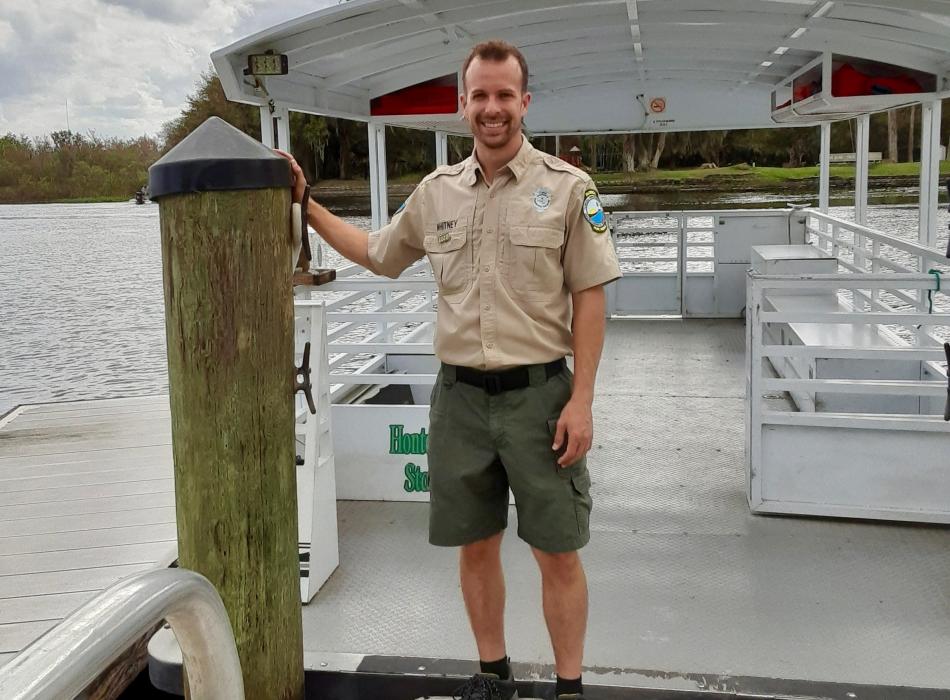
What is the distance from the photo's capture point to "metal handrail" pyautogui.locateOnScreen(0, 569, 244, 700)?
0.93 m

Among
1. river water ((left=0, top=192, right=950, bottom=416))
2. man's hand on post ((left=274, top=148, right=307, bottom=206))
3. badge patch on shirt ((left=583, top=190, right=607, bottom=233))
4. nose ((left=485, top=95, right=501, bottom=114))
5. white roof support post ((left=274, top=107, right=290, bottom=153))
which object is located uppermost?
white roof support post ((left=274, top=107, right=290, bottom=153))

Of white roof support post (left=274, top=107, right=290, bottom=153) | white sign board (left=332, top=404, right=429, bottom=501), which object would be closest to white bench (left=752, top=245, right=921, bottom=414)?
white sign board (left=332, top=404, right=429, bottom=501)

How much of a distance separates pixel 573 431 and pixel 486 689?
0.71 m

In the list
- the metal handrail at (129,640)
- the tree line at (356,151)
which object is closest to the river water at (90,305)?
the tree line at (356,151)

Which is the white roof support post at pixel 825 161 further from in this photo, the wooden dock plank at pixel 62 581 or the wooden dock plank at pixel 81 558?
the wooden dock plank at pixel 62 581

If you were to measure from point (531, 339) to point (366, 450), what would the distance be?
81.0 inches

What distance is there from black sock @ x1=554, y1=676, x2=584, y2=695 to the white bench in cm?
242

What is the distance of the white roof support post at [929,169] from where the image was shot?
5785 millimetres

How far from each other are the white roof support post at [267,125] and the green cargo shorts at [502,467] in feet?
8.28

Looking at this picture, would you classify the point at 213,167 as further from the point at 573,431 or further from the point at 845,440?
the point at 845,440

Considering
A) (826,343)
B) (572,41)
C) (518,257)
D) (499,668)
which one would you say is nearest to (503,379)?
(518,257)

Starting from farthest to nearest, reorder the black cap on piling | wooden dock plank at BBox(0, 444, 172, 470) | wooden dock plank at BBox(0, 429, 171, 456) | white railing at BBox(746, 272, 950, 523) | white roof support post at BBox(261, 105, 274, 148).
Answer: wooden dock plank at BBox(0, 429, 171, 456) → wooden dock plank at BBox(0, 444, 172, 470) → white roof support post at BBox(261, 105, 274, 148) → white railing at BBox(746, 272, 950, 523) → the black cap on piling

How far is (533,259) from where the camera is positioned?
2207mm

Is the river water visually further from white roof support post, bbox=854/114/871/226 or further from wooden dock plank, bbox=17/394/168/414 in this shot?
white roof support post, bbox=854/114/871/226
